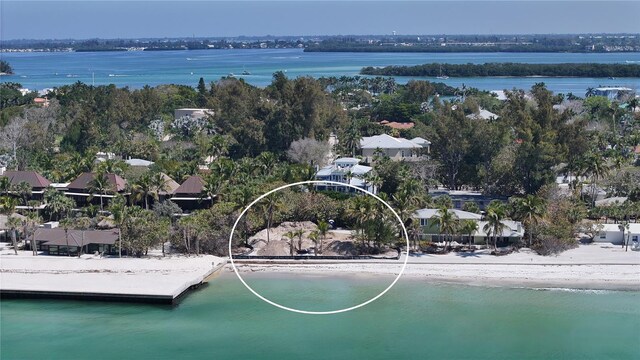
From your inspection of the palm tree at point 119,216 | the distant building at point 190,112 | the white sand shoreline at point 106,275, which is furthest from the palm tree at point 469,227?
the distant building at point 190,112

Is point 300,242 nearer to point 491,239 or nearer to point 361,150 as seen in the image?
point 491,239

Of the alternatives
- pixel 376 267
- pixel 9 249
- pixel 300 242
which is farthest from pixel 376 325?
pixel 9 249

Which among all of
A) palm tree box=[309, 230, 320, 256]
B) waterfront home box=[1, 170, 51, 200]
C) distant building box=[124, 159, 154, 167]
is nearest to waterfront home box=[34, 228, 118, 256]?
waterfront home box=[1, 170, 51, 200]

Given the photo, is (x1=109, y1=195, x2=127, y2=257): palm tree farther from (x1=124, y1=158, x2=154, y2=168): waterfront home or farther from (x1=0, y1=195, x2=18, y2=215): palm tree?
(x1=124, y1=158, x2=154, y2=168): waterfront home

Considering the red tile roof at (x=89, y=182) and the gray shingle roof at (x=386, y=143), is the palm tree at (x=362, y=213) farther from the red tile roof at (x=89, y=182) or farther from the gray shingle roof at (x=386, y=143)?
the gray shingle roof at (x=386, y=143)

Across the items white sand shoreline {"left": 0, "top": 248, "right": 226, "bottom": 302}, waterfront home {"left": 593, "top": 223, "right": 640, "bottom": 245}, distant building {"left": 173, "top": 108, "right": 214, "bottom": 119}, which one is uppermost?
distant building {"left": 173, "top": 108, "right": 214, "bottom": 119}

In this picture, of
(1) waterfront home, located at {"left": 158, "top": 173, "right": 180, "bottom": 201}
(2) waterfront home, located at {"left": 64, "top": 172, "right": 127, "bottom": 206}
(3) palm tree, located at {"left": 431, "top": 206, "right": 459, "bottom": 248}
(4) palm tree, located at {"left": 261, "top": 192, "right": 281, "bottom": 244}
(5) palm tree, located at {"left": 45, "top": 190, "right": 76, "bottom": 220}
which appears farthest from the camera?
(1) waterfront home, located at {"left": 158, "top": 173, "right": 180, "bottom": 201}

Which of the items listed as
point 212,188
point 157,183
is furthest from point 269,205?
point 157,183
